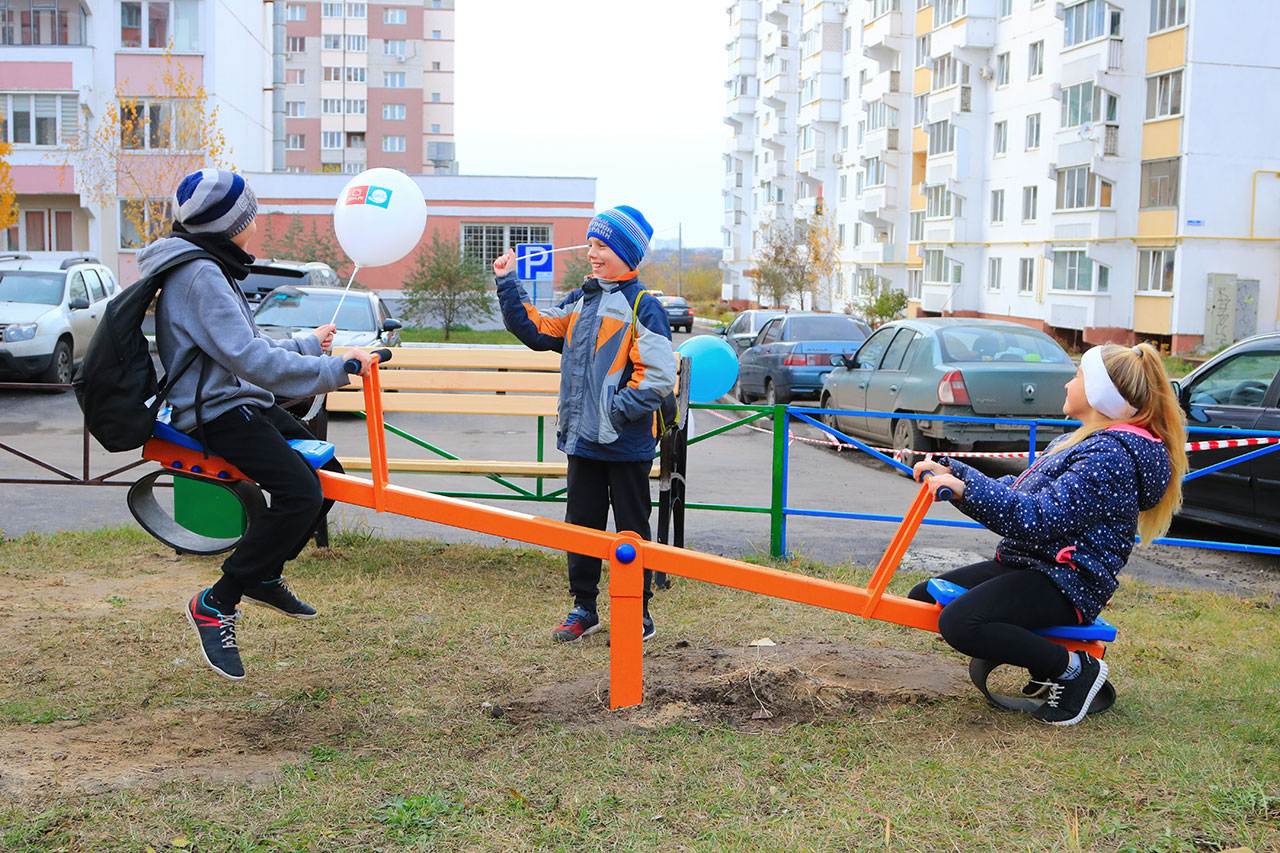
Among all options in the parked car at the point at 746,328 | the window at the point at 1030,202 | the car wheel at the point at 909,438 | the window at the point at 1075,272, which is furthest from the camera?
the window at the point at 1030,202

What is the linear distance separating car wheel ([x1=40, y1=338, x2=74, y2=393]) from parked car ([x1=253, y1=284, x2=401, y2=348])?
3230mm

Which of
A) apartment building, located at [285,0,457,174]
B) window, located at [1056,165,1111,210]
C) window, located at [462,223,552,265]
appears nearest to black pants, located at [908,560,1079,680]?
window, located at [1056,165,1111,210]

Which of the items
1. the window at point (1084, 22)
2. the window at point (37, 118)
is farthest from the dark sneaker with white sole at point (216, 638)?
the window at point (37, 118)

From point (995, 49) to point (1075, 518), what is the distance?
163 ft

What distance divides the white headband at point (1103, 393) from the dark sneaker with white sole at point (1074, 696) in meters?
0.92

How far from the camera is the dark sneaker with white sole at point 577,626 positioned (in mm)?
5895

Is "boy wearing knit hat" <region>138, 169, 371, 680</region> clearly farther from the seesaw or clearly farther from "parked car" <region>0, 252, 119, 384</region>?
"parked car" <region>0, 252, 119, 384</region>

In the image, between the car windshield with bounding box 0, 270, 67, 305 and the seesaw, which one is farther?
the car windshield with bounding box 0, 270, 67, 305

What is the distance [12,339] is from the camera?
17.8 meters

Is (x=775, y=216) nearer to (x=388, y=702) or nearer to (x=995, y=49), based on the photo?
(x=995, y=49)

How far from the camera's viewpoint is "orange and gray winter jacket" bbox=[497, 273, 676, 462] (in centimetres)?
561

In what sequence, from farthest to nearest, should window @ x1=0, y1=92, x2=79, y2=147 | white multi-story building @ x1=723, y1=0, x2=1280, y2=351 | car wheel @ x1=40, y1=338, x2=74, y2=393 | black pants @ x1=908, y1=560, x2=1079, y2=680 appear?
1. window @ x1=0, y1=92, x2=79, y2=147
2. white multi-story building @ x1=723, y1=0, x2=1280, y2=351
3. car wheel @ x1=40, y1=338, x2=74, y2=393
4. black pants @ x1=908, y1=560, x2=1079, y2=680

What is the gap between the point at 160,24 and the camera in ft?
146

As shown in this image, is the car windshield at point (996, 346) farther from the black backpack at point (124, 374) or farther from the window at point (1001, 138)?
the window at point (1001, 138)
